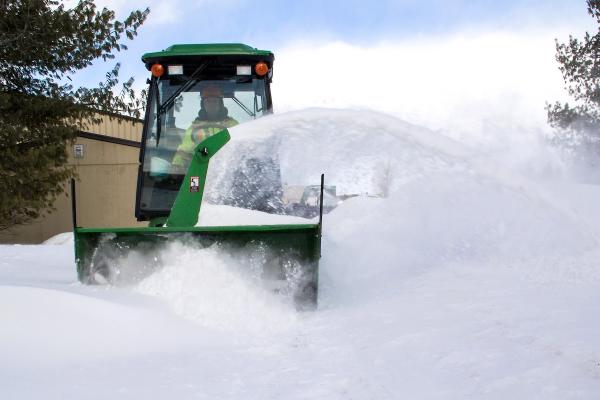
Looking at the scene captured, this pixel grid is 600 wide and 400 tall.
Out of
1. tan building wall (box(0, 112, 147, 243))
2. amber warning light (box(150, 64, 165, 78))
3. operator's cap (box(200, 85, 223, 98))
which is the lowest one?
tan building wall (box(0, 112, 147, 243))

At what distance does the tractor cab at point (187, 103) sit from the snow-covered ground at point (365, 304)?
0.63 metres

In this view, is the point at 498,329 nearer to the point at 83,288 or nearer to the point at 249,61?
the point at 83,288

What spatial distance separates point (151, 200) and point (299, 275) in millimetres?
2177

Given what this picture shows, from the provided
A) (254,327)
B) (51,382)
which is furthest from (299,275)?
(51,382)

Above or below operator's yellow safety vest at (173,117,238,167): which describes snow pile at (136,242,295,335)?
below

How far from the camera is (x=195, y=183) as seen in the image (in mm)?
4066

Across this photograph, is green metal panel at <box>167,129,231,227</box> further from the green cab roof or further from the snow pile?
the green cab roof

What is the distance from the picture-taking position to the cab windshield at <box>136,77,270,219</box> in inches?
203

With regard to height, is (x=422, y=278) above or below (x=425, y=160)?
below

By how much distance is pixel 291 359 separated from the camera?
2.60 m

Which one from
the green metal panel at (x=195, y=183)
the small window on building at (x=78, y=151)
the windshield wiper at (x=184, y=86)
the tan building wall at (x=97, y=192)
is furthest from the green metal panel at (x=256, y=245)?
the small window on building at (x=78, y=151)

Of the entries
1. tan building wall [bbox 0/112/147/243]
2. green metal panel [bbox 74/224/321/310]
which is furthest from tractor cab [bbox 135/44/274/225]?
tan building wall [bbox 0/112/147/243]

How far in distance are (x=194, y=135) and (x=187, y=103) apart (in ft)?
1.00

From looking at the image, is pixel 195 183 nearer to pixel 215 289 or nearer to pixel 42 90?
pixel 215 289
